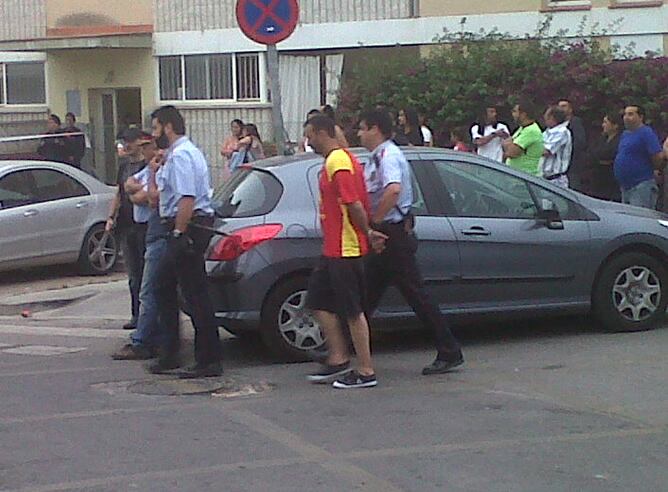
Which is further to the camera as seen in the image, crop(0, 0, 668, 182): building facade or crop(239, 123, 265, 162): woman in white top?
crop(0, 0, 668, 182): building facade

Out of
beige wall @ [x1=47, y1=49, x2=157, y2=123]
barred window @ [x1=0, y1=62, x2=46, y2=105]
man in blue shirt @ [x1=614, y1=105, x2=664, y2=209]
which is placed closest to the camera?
man in blue shirt @ [x1=614, y1=105, x2=664, y2=209]

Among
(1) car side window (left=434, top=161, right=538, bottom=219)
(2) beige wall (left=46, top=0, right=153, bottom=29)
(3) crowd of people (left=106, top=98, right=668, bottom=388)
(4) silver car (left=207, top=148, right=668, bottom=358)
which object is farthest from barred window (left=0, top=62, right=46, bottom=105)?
(1) car side window (left=434, top=161, right=538, bottom=219)

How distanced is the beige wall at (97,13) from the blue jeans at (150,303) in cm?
1750

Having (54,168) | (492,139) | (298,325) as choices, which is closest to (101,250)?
(54,168)

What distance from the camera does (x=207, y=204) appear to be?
31.3 feet

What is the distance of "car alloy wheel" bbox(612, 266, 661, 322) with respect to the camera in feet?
35.8

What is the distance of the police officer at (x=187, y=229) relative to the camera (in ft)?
30.6

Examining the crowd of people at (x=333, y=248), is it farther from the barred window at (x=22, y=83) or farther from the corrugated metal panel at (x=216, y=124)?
the barred window at (x=22, y=83)

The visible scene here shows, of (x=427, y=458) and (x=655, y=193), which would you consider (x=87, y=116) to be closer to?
(x=655, y=193)

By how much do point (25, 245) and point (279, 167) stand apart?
19.4 feet

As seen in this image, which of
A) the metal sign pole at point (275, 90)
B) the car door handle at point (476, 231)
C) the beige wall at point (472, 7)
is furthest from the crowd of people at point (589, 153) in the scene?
the beige wall at point (472, 7)

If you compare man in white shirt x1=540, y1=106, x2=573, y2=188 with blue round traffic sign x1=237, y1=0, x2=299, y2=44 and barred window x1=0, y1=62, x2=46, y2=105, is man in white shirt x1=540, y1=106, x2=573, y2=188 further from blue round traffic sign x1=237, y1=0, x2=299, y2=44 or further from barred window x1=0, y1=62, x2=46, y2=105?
barred window x1=0, y1=62, x2=46, y2=105

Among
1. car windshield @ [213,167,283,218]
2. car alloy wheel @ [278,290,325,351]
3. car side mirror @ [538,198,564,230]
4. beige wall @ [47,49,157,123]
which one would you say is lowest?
car alloy wheel @ [278,290,325,351]

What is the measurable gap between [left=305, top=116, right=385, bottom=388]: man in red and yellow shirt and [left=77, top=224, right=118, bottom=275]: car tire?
7.23 metres
